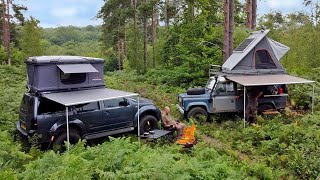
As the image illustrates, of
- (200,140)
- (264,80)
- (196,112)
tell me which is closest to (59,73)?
(200,140)

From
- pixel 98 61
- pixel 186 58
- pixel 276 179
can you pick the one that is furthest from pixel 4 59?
pixel 276 179

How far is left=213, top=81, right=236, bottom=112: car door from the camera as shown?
12430 millimetres

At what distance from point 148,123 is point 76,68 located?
3.01 m

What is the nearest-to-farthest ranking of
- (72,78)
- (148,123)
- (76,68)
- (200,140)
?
1. (200,140)
2. (76,68)
3. (72,78)
4. (148,123)

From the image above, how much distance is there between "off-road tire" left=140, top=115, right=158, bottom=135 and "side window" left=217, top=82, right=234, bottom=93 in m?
3.12

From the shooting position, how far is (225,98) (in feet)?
40.8

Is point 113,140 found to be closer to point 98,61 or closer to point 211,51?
point 98,61

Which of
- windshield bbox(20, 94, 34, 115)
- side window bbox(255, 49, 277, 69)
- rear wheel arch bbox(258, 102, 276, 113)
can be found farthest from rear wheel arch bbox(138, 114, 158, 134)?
side window bbox(255, 49, 277, 69)

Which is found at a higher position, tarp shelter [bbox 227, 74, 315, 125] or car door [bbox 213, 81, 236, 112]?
tarp shelter [bbox 227, 74, 315, 125]

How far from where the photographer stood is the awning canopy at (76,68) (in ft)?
32.3

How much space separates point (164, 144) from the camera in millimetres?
9461

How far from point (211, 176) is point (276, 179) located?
179cm

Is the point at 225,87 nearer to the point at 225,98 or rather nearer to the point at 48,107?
the point at 225,98

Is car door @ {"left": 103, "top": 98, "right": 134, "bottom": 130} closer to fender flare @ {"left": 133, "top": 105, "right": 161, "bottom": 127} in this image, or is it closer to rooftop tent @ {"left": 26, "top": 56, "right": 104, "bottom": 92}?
fender flare @ {"left": 133, "top": 105, "right": 161, "bottom": 127}
